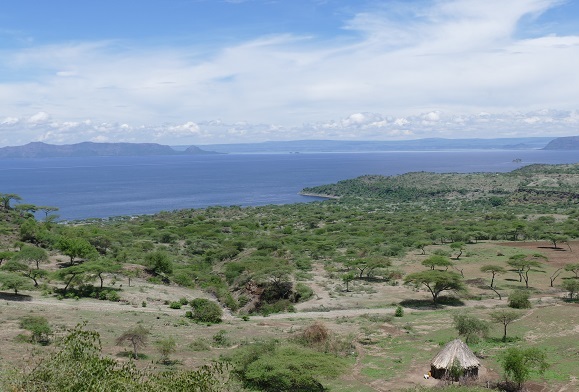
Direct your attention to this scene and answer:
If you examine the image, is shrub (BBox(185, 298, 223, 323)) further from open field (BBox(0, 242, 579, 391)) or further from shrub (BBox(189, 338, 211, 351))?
shrub (BBox(189, 338, 211, 351))

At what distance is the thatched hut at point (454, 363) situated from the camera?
26141 millimetres

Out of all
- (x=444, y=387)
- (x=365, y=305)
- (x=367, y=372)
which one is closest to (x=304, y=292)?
(x=365, y=305)

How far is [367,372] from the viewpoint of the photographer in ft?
92.5

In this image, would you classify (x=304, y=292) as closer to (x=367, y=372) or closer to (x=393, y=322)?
(x=393, y=322)

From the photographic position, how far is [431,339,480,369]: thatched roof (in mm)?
26359

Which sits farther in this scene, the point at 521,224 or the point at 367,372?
the point at 521,224

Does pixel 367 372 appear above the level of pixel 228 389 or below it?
below

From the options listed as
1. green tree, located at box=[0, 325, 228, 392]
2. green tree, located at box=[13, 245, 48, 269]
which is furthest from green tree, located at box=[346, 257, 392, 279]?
green tree, located at box=[0, 325, 228, 392]

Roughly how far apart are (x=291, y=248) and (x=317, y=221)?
116 ft

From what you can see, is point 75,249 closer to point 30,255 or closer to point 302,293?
point 30,255

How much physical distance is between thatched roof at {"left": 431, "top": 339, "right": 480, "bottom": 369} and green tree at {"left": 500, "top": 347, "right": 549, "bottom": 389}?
170 cm

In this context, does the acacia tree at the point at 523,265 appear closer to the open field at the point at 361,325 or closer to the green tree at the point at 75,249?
the open field at the point at 361,325

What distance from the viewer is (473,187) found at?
171750mm

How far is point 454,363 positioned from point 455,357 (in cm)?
40
